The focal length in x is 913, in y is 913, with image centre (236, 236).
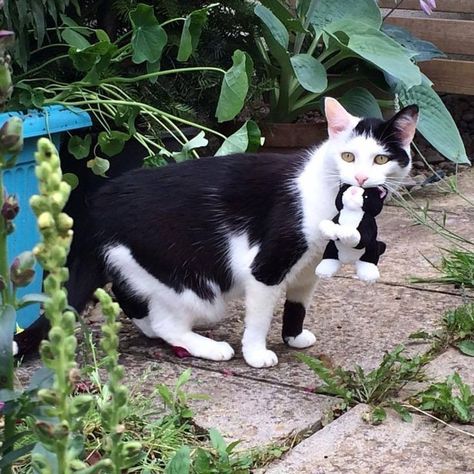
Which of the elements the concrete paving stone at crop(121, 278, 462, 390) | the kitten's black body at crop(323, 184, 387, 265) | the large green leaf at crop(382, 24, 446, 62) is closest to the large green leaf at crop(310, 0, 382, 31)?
the large green leaf at crop(382, 24, 446, 62)

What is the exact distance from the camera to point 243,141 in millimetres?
2762

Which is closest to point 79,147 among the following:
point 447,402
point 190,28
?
point 190,28

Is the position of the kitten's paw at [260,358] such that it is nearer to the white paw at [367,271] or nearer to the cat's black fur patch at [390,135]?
the white paw at [367,271]

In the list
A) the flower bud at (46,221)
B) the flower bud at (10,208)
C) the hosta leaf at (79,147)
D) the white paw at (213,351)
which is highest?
the flower bud at (46,221)

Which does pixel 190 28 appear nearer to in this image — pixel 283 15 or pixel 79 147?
pixel 79 147

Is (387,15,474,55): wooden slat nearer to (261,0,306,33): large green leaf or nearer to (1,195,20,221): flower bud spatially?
Result: (261,0,306,33): large green leaf

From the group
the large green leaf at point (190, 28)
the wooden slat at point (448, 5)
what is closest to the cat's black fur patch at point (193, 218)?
the large green leaf at point (190, 28)

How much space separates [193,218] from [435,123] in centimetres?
170

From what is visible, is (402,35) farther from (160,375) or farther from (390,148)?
(160,375)

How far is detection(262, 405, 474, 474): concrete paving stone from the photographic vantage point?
1713 millimetres

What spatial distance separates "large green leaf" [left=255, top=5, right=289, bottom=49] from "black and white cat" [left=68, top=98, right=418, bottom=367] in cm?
115

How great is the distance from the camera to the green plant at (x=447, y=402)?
1912 millimetres

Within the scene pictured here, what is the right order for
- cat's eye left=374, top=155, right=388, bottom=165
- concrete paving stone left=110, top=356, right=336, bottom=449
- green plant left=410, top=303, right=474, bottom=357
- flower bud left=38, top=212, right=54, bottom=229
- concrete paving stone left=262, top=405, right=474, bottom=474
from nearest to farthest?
flower bud left=38, top=212, right=54, bottom=229
concrete paving stone left=262, top=405, right=474, bottom=474
concrete paving stone left=110, top=356, right=336, bottom=449
cat's eye left=374, top=155, right=388, bottom=165
green plant left=410, top=303, right=474, bottom=357

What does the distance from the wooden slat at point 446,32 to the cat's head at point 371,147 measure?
2911 mm
